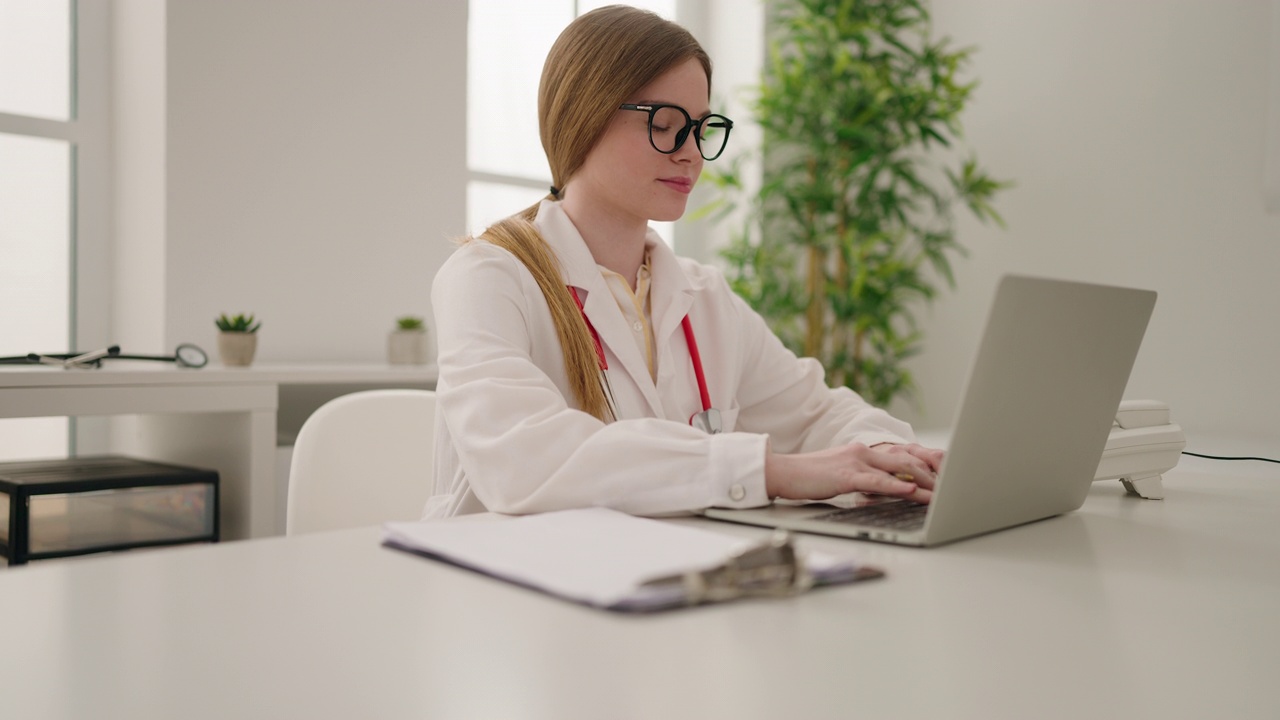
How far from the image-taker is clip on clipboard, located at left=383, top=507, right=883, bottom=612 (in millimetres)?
610

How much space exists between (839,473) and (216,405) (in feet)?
5.08

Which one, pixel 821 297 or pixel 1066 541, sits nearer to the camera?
pixel 1066 541

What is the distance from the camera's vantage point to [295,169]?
271cm

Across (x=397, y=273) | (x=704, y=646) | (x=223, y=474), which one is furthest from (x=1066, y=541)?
(x=397, y=273)

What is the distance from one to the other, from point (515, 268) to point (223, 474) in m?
1.26

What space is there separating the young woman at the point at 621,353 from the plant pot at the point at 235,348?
1.05 meters

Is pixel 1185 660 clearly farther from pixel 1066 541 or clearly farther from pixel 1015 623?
pixel 1066 541

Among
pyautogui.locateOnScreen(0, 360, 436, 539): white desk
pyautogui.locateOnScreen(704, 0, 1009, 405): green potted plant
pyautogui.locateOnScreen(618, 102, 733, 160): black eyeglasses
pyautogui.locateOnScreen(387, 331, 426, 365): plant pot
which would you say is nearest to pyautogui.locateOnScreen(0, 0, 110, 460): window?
pyautogui.locateOnScreen(0, 360, 436, 539): white desk

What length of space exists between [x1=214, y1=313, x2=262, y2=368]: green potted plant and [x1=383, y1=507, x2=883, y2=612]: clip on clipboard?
1609mm

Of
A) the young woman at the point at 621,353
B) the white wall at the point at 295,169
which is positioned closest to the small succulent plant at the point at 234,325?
the white wall at the point at 295,169

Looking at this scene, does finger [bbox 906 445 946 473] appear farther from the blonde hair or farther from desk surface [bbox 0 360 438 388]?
desk surface [bbox 0 360 438 388]

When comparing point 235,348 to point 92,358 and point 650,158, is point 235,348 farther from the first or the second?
point 650,158

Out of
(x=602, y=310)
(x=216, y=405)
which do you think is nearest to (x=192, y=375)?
(x=216, y=405)

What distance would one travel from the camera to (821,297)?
12.2ft
